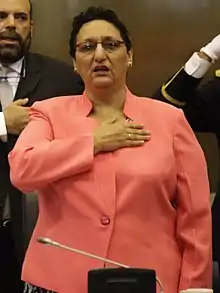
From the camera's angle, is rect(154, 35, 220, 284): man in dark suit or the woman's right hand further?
rect(154, 35, 220, 284): man in dark suit

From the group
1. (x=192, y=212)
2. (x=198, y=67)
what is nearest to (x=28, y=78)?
(x=198, y=67)

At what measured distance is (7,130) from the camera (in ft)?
6.16

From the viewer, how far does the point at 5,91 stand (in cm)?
203

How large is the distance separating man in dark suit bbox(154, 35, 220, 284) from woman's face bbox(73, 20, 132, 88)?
19.7 inches

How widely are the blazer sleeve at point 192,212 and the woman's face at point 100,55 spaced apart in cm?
19

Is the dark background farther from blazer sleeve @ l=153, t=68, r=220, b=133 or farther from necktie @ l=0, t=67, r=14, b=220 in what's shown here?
blazer sleeve @ l=153, t=68, r=220, b=133

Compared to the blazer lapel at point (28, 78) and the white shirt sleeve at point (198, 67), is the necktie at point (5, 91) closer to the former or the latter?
the blazer lapel at point (28, 78)

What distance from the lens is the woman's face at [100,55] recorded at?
148cm

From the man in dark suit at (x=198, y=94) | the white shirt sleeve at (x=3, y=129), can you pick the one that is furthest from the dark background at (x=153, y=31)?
the white shirt sleeve at (x=3, y=129)

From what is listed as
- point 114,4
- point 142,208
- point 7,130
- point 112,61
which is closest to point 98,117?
point 112,61

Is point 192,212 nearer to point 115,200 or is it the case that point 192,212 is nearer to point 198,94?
point 115,200

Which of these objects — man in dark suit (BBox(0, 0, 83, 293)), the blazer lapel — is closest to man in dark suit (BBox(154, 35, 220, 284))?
man in dark suit (BBox(0, 0, 83, 293))

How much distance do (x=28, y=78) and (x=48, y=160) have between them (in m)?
0.70

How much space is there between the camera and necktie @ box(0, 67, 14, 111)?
201 cm
